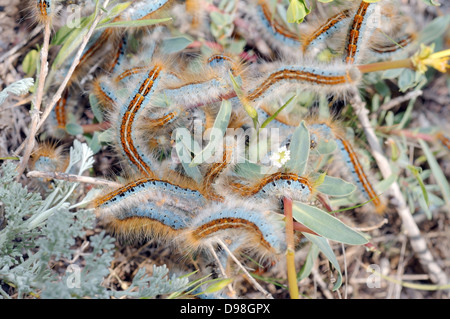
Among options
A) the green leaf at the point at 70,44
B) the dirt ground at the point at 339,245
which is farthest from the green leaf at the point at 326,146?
the green leaf at the point at 70,44

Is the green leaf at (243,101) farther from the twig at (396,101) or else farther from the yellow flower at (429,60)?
the twig at (396,101)

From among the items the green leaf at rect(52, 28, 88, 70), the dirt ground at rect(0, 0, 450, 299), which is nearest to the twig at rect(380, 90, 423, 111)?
the dirt ground at rect(0, 0, 450, 299)

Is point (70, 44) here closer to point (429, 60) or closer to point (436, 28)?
point (429, 60)

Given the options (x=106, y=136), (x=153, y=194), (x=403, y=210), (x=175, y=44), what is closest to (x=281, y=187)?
(x=153, y=194)

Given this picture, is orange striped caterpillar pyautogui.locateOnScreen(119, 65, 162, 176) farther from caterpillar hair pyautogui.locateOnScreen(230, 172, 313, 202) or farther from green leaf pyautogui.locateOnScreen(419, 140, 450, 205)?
green leaf pyautogui.locateOnScreen(419, 140, 450, 205)

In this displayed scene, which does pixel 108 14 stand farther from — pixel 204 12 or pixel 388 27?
pixel 388 27

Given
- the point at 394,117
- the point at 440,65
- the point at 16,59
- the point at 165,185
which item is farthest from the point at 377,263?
the point at 16,59
